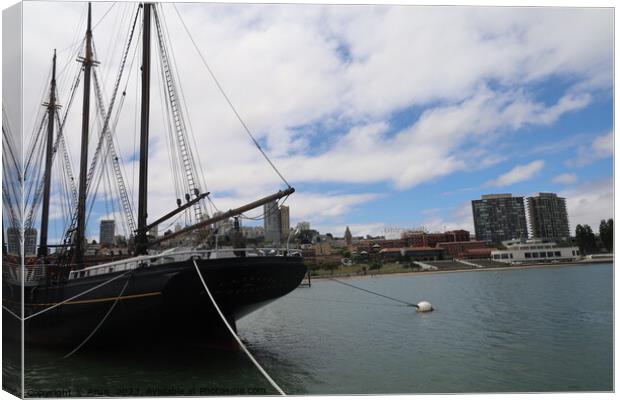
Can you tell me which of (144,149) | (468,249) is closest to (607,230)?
(144,149)

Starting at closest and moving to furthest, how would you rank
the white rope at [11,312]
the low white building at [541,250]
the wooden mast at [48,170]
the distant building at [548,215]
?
1. the white rope at [11,312]
2. the distant building at [548,215]
3. the wooden mast at [48,170]
4. the low white building at [541,250]

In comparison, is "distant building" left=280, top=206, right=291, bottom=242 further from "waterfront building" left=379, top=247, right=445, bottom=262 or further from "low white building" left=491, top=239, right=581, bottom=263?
"waterfront building" left=379, top=247, right=445, bottom=262

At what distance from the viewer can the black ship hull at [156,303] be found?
9984mm

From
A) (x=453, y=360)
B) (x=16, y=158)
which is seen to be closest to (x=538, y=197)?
(x=453, y=360)

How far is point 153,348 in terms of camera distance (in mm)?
10500

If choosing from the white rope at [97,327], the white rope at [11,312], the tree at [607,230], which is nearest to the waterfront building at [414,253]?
the tree at [607,230]

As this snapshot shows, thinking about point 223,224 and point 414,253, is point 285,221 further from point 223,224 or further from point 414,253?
point 414,253

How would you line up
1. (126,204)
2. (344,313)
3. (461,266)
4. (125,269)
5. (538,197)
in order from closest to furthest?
(125,269) → (538,197) → (126,204) → (344,313) → (461,266)

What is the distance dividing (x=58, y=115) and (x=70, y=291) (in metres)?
8.74

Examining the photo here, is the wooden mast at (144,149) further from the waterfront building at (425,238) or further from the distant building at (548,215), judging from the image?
the waterfront building at (425,238)

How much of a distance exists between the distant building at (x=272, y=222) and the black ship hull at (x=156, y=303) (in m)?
0.71

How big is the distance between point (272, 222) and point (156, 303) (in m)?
3.58

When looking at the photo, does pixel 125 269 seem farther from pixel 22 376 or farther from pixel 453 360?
pixel 453 360

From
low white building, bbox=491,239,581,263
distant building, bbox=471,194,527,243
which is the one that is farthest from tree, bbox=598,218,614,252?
low white building, bbox=491,239,581,263
